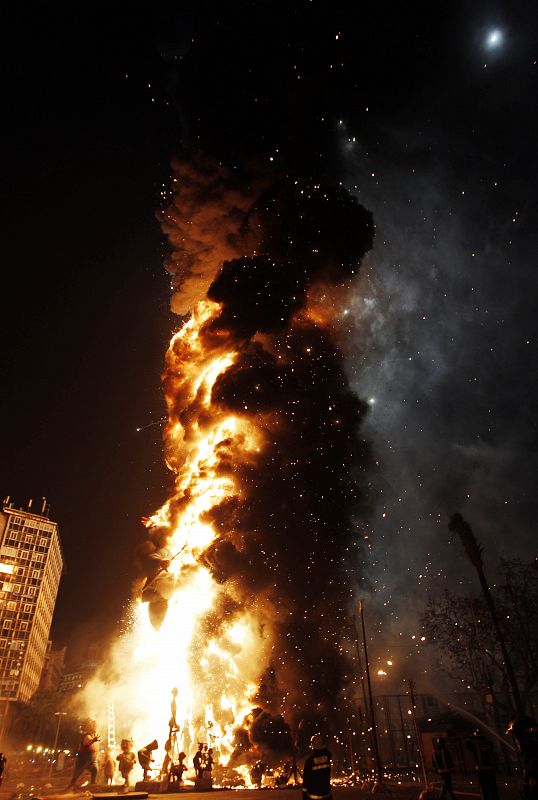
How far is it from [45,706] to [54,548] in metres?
27.1

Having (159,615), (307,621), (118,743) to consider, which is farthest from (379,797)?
(118,743)

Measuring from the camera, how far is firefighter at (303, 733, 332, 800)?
343 inches

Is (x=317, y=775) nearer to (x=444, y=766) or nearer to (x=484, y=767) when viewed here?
(x=484, y=767)

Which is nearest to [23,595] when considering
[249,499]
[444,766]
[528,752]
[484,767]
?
[249,499]

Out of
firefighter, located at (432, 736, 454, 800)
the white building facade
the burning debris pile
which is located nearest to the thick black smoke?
the burning debris pile

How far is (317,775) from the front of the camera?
878 centimetres

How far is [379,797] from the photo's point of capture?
16531 mm

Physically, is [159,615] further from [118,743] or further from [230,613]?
[118,743]

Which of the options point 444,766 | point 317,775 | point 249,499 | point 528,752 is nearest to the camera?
point 317,775

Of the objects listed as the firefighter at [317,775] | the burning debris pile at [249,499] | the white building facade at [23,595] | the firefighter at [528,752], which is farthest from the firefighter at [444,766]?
the white building facade at [23,595]

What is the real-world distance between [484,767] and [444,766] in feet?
6.45

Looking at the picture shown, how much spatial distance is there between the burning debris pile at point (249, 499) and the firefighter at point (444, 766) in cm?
1449

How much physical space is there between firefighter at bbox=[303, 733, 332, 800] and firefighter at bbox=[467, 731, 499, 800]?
16.9ft

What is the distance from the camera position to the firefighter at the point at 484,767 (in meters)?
11.9
